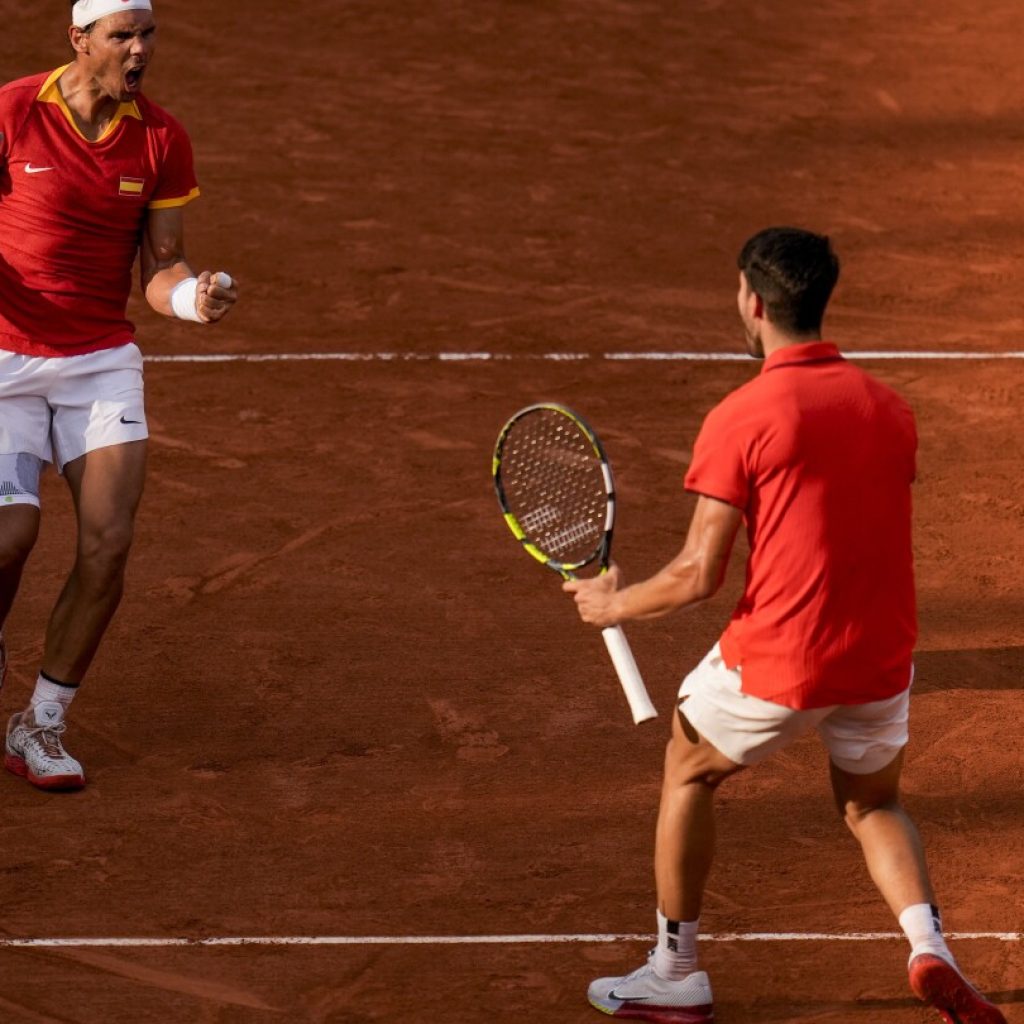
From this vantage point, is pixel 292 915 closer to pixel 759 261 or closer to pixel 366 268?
pixel 759 261

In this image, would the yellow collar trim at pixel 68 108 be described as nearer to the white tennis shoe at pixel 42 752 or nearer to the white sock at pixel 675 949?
the white tennis shoe at pixel 42 752

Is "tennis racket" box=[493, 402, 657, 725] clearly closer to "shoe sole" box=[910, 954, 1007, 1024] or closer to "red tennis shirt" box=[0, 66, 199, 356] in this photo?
"shoe sole" box=[910, 954, 1007, 1024]

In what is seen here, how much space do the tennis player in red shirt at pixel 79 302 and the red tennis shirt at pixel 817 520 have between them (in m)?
2.37

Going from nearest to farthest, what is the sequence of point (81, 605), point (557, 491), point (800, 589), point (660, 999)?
point (800, 589) < point (660, 999) < point (557, 491) < point (81, 605)

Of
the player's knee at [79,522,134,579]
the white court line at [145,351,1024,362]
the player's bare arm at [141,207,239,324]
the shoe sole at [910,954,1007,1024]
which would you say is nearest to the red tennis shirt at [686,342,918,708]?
the shoe sole at [910,954,1007,1024]

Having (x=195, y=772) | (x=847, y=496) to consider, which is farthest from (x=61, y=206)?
(x=847, y=496)

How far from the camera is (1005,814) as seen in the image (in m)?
6.60

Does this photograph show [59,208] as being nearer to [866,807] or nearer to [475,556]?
[475,556]

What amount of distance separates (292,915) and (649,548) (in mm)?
3159

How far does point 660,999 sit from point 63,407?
2905mm

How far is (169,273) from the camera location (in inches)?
268

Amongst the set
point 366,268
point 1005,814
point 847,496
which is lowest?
point 1005,814

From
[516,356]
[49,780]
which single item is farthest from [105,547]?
[516,356]

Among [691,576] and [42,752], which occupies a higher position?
[691,576]
